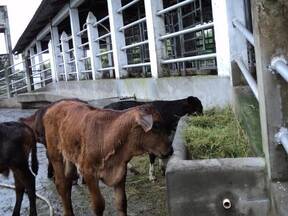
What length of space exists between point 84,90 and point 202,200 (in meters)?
11.5

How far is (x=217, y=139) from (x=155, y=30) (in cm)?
423

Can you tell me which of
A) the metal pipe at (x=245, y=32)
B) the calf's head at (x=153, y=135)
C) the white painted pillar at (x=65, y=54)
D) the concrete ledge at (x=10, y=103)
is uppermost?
the white painted pillar at (x=65, y=54)

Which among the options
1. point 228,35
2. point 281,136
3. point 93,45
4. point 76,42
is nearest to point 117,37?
point 93,45

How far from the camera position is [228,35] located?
5.83 metres

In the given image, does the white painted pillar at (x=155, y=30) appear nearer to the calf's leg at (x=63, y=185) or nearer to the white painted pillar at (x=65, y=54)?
the calf's leg at (x=63, y=185)

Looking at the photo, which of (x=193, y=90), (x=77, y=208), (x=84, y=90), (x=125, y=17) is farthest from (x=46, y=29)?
(x=77, y=208)

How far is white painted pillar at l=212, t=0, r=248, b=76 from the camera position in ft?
18.8

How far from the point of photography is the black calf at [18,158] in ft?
16.8

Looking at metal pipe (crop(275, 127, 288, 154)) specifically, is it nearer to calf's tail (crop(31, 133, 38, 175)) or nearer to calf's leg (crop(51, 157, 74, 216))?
calf's leg (crop(51, 157, 74, 216))

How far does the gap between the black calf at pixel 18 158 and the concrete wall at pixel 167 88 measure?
244 centimetres

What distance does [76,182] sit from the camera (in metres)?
6.31

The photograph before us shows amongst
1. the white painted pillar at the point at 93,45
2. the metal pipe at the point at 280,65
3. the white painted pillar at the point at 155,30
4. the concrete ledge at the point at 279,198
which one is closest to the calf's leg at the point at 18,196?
the concrete ledge at the point at 279,198

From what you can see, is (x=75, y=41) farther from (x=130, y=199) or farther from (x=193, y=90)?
(x=130, y=199)

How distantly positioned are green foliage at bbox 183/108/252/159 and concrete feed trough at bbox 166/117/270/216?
700 millimetres
